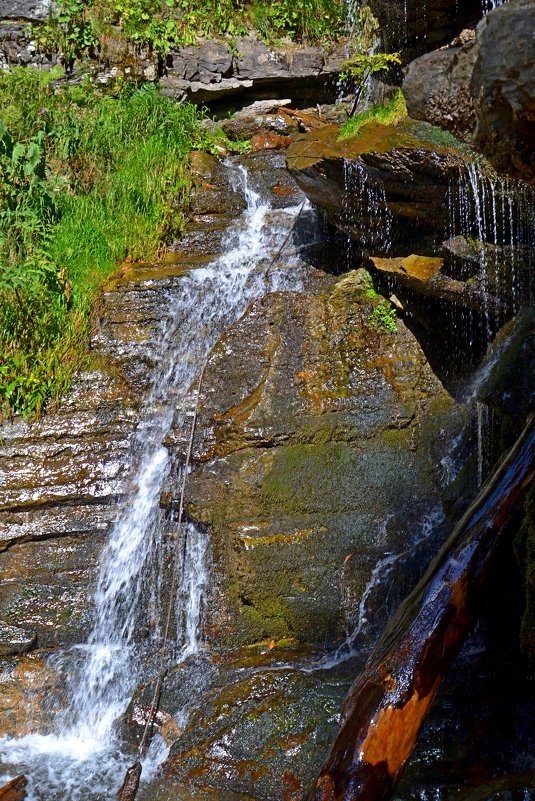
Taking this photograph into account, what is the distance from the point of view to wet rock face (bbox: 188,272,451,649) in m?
4.53

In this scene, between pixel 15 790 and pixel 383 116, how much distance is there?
531cm

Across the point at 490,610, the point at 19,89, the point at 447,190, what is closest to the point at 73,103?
the point at 19,89

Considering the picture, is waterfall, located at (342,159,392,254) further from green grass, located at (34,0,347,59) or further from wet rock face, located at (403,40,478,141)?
green grass, located at (34,0,347,59)

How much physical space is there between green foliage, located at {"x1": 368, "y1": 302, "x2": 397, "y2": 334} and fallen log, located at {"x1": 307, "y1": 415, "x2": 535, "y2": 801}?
7.42 feet

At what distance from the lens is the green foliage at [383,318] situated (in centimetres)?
553

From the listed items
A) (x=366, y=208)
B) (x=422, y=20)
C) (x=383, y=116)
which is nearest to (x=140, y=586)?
(x=366, y=208)

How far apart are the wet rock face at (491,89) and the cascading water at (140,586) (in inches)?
124

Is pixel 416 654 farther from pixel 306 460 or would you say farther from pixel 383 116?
pixel 383 116

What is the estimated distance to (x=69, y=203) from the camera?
680cm

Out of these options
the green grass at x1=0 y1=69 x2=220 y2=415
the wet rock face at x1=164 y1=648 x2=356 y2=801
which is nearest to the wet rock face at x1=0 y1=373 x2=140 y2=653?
the green grass at x1=0 y1=69 x2=220 y2=415

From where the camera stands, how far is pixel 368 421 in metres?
5.00

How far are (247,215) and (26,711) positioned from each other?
16.1 ft

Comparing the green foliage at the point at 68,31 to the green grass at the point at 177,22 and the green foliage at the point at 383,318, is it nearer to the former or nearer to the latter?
the green grass at the point at 177,22

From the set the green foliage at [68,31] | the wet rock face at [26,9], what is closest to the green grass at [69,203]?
the green foliage at [68,31]
